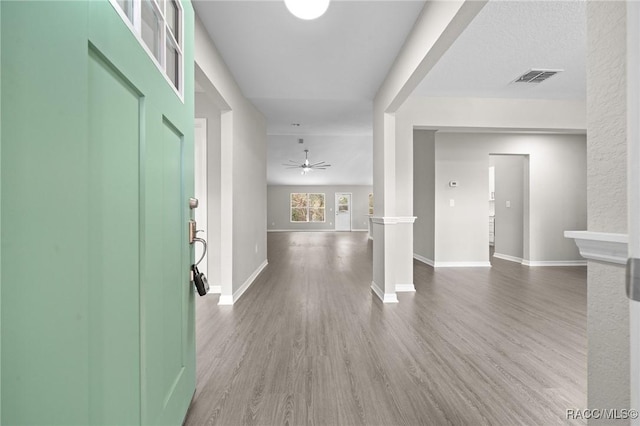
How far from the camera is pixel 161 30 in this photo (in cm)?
101

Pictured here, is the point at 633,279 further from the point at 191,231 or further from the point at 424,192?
the point at 424,192

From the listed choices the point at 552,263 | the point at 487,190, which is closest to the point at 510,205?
the point at 487,190

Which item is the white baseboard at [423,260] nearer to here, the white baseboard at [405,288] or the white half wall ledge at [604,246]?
the white baseboard at [405,288]

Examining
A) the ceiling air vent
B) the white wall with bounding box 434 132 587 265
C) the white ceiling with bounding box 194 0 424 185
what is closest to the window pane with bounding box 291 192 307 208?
the white ceiling with bounding box 194 0 424 185

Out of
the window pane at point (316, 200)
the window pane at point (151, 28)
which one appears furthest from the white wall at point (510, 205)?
the window pane at point (316, 200)

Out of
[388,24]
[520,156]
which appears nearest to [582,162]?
[520,156]

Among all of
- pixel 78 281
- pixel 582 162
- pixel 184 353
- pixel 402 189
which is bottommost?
pixel 184 353

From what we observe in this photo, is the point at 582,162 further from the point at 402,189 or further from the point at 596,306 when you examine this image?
the point at 596,306

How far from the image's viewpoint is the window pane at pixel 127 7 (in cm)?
73

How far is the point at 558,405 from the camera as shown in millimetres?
1363

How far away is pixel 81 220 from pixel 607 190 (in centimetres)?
117

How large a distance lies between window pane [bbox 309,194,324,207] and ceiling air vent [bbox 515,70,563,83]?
35.6ft

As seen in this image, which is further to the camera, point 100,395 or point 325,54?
point 325,54

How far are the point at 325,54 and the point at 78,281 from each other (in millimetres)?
2620
